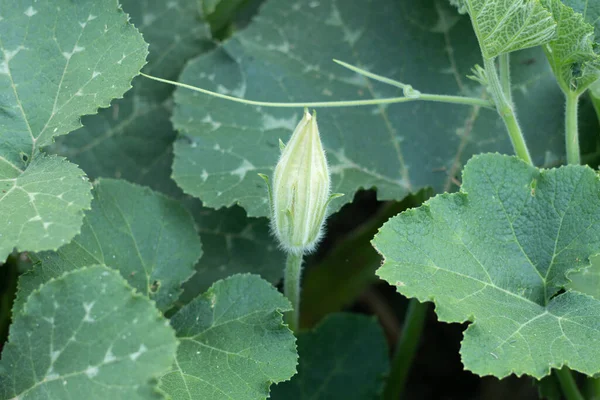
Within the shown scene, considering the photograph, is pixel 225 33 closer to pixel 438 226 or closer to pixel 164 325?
pixel 438 226

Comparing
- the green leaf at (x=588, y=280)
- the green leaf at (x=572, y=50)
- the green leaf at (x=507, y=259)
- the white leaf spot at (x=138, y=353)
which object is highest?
the green leaf at (x=572, y=50)

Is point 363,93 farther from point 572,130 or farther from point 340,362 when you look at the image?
point 340,362

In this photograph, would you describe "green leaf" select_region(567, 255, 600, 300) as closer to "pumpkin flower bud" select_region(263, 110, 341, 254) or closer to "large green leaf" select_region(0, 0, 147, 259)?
"pumpkin flower bud" select_region(263, 110, 341, 254)

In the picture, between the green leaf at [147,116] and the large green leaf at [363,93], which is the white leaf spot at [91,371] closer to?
the large green leaf at [363,93]

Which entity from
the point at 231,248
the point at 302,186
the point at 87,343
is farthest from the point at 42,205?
the point at 231,248

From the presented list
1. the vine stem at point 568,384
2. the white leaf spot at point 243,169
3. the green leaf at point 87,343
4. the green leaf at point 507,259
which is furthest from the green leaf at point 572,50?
the green leaf at point 87,343

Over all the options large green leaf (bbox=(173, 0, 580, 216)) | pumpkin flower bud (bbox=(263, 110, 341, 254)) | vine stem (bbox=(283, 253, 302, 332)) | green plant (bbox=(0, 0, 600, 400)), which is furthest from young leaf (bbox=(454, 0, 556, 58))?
vine stem (bbox=(283, 253, 302, 332))

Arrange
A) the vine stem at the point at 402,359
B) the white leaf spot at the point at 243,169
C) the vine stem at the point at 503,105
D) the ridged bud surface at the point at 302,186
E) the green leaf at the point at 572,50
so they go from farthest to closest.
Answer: the vine stem at the point at 402,359 < the white leaf spot at the point at 243,169 < the vine stem at the point at 503,105 < the green leaf at the point at 572,50 < the ridged bud surface at the point at 302,186
